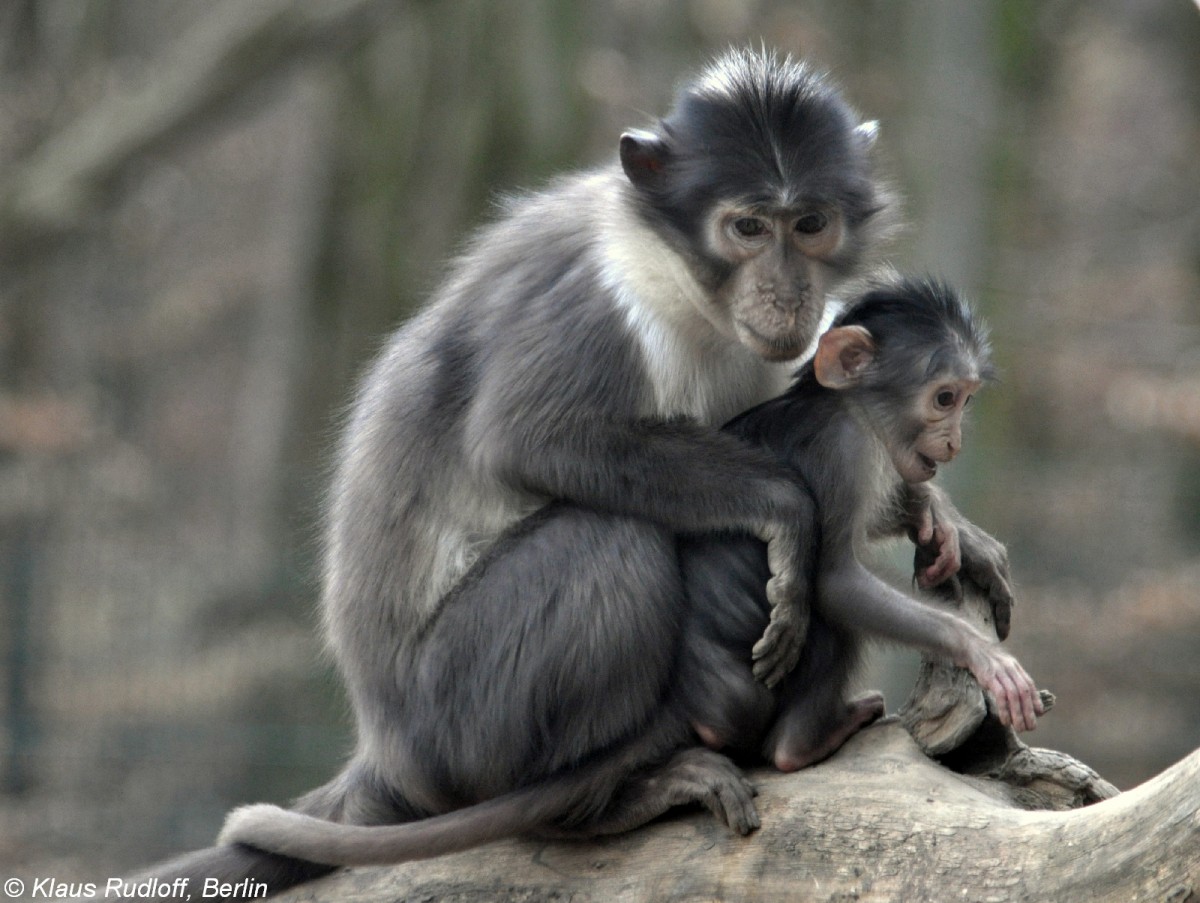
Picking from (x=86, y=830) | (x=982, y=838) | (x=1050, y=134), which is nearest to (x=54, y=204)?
(x=86, y=830)

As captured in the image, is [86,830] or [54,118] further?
[54,118]

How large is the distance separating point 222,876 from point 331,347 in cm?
868

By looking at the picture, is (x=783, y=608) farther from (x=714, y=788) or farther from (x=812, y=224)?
(x=812, y=224)

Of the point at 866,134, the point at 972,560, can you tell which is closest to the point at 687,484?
the point at 972,560

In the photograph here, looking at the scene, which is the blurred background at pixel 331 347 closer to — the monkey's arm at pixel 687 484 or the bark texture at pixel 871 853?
the bark texture at pixel 871 853

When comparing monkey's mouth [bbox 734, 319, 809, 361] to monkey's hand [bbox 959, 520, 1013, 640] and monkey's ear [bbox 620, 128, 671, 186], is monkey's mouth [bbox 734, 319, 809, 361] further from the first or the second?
monkey's hand [bbox 959, 520, 1013, 640]

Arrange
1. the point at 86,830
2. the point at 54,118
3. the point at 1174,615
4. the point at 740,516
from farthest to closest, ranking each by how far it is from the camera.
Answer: the point at 54,118, the point at 1174,615, the point at 86,830, the point at 740,516

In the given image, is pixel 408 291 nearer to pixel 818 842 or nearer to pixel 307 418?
pixel 307 418

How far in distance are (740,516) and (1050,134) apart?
16943mm

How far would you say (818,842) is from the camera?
4156mm

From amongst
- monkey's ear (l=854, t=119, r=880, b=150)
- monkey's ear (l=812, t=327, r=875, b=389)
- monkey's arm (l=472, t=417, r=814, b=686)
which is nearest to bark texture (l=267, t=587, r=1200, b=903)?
monkey's arm (l=472, t=417, r=814, b=686)

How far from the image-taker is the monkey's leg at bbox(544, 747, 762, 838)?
429 cm

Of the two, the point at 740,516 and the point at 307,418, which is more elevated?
the point at 307,418

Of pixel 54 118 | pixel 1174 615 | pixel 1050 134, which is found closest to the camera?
pixel 1174 615
